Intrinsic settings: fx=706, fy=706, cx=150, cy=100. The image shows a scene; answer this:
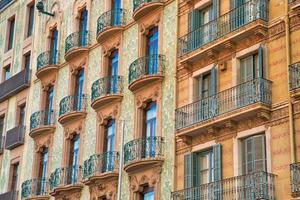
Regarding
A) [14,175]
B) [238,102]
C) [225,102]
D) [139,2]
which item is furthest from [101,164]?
[14,175]

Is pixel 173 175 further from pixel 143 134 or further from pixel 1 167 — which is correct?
pixel 1 167

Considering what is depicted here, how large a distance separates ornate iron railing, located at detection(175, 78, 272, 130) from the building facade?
0.11 ft

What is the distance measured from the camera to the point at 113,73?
33.6 meters

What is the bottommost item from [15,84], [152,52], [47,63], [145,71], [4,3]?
[145,71]

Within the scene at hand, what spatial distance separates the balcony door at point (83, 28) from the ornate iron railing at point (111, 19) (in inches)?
72.2

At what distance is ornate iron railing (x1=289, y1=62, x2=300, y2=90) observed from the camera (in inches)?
904

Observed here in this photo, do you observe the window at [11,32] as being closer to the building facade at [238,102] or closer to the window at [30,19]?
the window at [30,19]

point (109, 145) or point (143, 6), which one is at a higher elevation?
point (143, 6)

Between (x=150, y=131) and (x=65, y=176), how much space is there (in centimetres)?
618

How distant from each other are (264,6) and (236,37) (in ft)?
4.89

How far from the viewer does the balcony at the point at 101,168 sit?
30500mm

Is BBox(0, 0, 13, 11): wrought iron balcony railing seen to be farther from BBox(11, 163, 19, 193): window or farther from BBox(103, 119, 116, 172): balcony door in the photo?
BBox(103, 119, 116, 172): balcony door

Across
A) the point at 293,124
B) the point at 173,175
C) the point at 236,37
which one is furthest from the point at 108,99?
the point at 293,124

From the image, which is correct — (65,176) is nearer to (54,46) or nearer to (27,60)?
(54,46)
